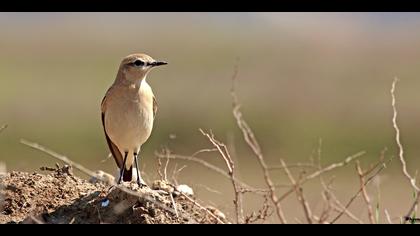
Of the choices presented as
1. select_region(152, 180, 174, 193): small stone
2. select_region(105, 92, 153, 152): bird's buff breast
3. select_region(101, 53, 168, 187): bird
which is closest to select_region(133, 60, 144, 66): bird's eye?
select_region(101, 53, 168, 187): bird

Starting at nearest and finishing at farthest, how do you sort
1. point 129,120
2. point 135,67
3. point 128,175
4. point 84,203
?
point 84,203
point 129,120
point 135,67
point 128,175

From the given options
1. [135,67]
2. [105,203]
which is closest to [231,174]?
[105,203]

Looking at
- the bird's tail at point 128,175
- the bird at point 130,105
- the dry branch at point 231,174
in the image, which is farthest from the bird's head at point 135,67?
the dry branch at point 231,174

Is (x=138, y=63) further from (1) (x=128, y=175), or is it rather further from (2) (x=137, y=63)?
(1) (x=128, y=175)

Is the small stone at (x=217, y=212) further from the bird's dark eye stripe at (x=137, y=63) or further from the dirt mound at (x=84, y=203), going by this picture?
the bird's dark eye stripe at (x=137, y=63)
